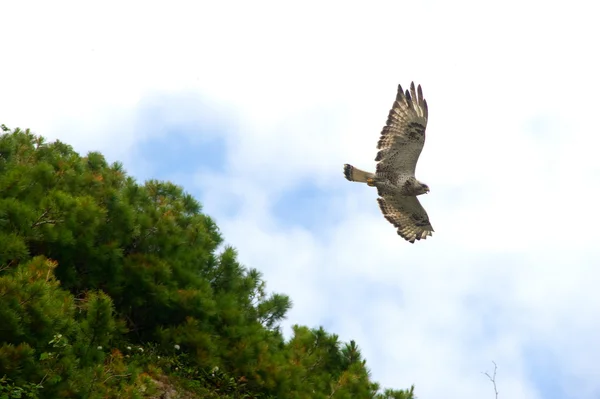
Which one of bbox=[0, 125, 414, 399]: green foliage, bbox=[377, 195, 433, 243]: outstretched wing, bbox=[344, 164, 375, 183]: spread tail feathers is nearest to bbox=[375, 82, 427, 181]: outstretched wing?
bbox=[344, 164, 375, 183]: spread tail feathers

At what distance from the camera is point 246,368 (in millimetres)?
10359

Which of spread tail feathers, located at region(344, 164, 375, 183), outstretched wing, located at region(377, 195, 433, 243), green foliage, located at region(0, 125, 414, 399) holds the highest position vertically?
outstretched wing, located at region(377, 195, 433, 243)

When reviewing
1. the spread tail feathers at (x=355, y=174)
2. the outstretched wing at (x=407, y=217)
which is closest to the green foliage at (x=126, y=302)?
the spread tail feathers at (x=355, y=174)

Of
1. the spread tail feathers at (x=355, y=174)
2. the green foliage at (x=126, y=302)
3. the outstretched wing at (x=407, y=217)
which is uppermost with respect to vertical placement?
the outstretched wing at (x=407, y=217)

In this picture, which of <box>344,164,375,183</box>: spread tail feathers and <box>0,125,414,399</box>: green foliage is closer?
<box>0,125,414,399</box>: green foliage

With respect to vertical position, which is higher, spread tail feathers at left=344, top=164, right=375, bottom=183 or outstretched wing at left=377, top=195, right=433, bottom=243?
outstretched wing at left=377, top=195, right=433, bottom=243

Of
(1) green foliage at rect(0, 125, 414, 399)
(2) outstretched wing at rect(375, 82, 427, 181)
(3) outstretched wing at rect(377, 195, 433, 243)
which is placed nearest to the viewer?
(1) green foliage at rect(0, 125, 414, 399)

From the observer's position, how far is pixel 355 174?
14.0m

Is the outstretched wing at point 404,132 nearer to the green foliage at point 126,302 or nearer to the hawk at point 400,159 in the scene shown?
the hawk at point 400,159

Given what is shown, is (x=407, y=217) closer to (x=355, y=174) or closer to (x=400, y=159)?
(x=355, y=174)

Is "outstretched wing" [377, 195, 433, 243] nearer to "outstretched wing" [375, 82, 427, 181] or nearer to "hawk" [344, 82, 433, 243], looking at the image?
"hawk" [344, 82, 433, 243]

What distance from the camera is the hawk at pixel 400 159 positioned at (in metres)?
13.1

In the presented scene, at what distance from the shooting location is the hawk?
1312 centimetres

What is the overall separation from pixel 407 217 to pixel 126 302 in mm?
6300
